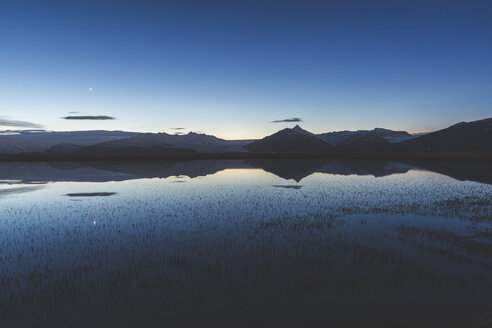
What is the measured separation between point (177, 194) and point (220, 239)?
20.1 meters

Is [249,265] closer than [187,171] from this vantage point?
Yes

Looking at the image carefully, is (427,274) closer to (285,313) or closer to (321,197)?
(285,313)

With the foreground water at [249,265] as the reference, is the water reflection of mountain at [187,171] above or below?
above

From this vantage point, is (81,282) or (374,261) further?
(374,261)

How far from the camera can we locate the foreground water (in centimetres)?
1080

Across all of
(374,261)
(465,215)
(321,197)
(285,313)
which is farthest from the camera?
(321,197)

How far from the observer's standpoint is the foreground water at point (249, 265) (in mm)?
10805

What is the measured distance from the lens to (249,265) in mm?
14930

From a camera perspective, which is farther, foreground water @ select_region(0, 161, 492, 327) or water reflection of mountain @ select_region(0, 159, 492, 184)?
water reflection of mountain @ select_region(0, 159, 492, 184)

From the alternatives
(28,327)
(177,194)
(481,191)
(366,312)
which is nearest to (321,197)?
(177,194)

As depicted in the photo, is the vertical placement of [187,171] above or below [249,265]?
above

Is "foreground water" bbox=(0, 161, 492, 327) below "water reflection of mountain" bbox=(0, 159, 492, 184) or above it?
below

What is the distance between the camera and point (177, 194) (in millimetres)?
37906

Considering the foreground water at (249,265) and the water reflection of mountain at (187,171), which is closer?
the foreground water at (249,265)
